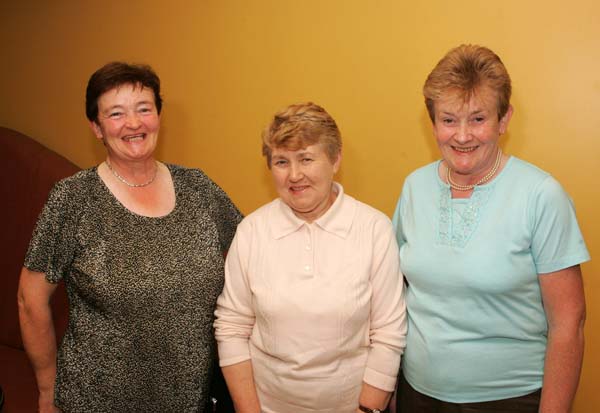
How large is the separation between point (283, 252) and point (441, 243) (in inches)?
18.7

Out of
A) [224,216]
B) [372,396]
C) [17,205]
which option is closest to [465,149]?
[372,396]

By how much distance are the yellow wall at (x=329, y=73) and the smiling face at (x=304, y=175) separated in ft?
1.70

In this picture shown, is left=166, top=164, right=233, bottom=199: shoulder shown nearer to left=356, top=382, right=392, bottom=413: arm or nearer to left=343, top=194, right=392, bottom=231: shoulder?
left=343, top=194, right=392, bottom=231: shoulder

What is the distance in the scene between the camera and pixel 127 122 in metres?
1.76

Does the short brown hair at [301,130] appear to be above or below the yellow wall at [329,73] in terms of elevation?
below

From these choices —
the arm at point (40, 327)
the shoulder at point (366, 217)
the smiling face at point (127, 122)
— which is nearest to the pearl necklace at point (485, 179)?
the shoulder at point (366, 217)

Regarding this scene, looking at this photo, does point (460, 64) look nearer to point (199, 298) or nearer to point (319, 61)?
point (319, 61)

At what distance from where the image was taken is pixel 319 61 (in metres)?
2.17

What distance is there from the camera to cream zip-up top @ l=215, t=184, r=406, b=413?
1634 millimetres

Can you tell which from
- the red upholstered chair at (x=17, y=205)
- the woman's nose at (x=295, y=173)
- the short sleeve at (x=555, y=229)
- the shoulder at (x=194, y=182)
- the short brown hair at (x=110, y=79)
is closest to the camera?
the short sleeve at (x=555, y=229)

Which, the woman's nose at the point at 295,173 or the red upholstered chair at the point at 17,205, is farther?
the red upholstered chair at the point at 17,205

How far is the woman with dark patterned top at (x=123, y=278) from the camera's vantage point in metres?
1.69

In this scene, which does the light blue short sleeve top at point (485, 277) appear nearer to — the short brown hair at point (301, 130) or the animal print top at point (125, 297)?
the short brown hair at point (301, 130)

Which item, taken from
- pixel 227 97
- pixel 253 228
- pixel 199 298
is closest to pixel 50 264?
pixel 199 298
